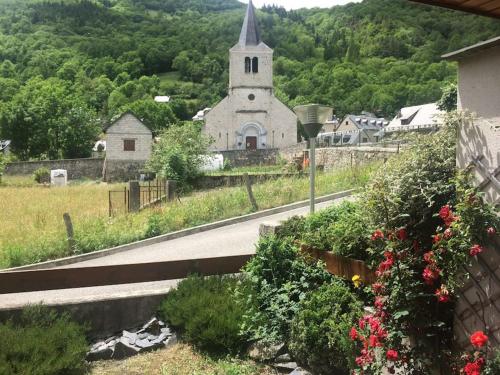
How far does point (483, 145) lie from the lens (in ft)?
10.9

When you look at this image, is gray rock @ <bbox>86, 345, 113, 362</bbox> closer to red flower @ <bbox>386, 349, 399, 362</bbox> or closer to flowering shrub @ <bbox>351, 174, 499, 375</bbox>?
flowering shrub @ <bbox>351, 174, 499, 375</bbox>

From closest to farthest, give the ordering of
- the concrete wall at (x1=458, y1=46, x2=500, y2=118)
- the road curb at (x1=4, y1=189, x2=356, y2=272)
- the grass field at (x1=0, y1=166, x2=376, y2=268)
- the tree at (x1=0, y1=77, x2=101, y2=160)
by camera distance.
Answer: the concrete wall at (x1=458, y1=46, x2=500, y2=118) < the road curb at (x1=4, y1=189, x2=356, y2=272) < the grass field at (x1=0, y1=166, x2=376, y2=268) < the tree at (x1=0, y1=77, x2=101, y2=160)

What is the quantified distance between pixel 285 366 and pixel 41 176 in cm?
3791

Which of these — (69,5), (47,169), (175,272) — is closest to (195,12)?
(69,5)

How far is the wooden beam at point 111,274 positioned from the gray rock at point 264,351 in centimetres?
144

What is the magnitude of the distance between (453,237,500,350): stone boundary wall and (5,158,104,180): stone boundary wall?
137ft

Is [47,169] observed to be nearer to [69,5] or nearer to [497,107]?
[497,107]

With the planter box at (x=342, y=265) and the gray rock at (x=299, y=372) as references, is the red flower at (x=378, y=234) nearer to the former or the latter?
the planter box at (x=342, y=265)

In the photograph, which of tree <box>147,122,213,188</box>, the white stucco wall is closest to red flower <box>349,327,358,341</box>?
tree <box>147,122,213,188</box>

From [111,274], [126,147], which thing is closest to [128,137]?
[126,147]

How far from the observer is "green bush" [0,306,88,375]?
472 centimetres

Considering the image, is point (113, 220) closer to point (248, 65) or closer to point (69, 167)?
point (69, 167)

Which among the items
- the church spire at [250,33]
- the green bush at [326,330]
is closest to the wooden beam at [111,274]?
the green bush at [326,330]

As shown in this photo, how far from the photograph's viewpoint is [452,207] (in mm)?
3617
